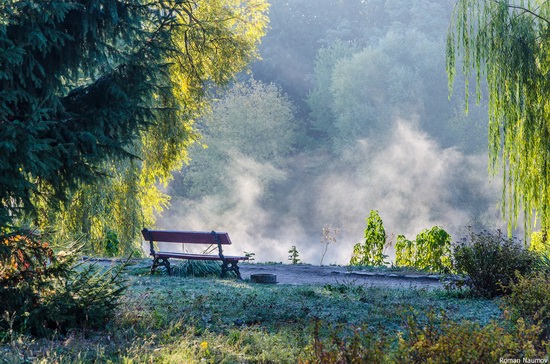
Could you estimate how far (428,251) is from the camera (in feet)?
49.9

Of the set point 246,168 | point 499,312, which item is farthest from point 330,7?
point 499,312

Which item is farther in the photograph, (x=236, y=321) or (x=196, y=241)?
(x=196, y=241)

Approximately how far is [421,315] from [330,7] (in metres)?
48.1

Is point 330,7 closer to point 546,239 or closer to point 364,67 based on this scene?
point 364,67

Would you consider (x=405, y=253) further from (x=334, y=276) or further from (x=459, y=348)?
(x=459, y=348)

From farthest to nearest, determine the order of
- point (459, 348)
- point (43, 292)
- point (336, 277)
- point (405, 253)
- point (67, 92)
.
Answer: point (405, 253), point (336, 277), point (67, 92), point (43, 292), point (459, 348)

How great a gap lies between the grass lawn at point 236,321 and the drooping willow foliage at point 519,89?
7.15 feet

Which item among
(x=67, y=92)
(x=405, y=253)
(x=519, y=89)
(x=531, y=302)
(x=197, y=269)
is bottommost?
(x=531, y=302)

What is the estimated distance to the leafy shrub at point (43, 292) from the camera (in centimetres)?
625

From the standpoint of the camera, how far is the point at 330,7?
5319cm

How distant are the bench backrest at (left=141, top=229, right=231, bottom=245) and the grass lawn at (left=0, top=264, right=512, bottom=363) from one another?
1.70m

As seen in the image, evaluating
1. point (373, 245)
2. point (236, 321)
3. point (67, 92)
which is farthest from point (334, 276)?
point (67, 92)

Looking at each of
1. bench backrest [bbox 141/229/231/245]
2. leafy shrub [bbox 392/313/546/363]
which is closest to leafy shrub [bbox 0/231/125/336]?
leafy shrub [bbox 392/313/546/363]

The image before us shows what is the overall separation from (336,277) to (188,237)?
2.95 meters
